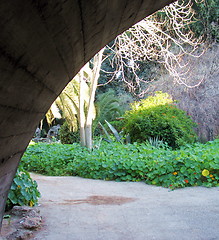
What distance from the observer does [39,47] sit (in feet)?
2.44

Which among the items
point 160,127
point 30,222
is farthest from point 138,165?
point 160,127

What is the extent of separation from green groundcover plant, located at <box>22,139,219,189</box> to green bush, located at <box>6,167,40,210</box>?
2807mm

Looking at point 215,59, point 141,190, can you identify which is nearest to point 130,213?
point 141,190

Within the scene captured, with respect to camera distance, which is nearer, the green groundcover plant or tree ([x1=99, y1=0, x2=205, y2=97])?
the green groundcover plant

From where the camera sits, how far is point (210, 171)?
21.5 ft

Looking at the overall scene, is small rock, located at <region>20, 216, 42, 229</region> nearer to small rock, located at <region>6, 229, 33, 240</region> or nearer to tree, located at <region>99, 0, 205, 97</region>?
small rock, located at <region>6, 229, 33, 240</region>

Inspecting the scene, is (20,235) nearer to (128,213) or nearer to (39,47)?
(128,213)

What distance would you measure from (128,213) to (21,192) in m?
1.54

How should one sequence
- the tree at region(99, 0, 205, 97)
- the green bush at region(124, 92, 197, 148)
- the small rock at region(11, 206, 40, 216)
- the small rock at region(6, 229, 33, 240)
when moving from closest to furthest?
the small rock at region(6, 229, 33, 240)
the small rock at region(11, 206, 40, 216)
the tree at region(99, 0, 205, 97)
the green bush at region(124, 92, 197, 148)

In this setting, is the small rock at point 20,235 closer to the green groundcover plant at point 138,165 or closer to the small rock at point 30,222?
the small rock at point 30,222

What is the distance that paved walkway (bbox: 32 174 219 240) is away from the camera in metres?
3.82

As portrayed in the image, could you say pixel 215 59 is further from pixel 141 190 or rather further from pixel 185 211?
pixel 185 211

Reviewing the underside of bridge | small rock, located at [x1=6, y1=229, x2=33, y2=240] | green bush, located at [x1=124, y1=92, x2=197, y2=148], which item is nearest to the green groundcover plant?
green bush, located at [x1=124, y1=92, x2=197, y2=148]

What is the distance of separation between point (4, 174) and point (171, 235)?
3129 mm
